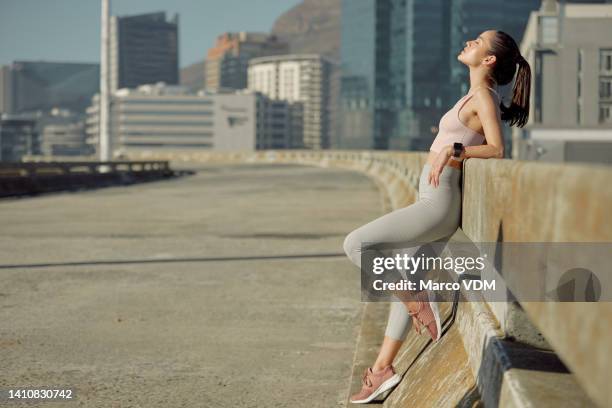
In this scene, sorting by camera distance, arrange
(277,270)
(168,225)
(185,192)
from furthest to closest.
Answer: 1. (185,192)
2. (168,225)
3. (277,270)

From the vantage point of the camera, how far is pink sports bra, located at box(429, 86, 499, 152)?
4273 mm

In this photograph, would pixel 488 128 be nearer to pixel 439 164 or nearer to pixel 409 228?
pixel 439 164

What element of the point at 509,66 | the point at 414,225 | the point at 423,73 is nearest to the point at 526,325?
the point at 414,225

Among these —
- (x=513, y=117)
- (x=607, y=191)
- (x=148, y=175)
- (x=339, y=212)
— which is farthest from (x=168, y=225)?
(x=148, y=175)

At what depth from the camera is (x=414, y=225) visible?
13.3ft

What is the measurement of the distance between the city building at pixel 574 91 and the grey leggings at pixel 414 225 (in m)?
107

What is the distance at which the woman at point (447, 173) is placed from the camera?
161 inches

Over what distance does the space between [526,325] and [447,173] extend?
132cm

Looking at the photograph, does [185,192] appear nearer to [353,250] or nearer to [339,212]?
[339,212]

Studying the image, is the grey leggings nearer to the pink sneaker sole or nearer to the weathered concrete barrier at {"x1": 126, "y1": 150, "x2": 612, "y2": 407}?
the weathered concrete barrier at {"x1": 126, "y1": 150, "x2": 612, "y2": 407}

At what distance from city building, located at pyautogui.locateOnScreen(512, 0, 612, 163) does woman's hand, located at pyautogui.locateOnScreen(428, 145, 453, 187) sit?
352 ft

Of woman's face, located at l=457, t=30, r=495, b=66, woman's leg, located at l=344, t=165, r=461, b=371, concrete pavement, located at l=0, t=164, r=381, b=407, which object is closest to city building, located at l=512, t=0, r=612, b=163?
concrete pavement, located at l=0, t=164, r=381, b=407

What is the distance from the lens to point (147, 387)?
510 cm

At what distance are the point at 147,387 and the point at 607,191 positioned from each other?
12.9ft
